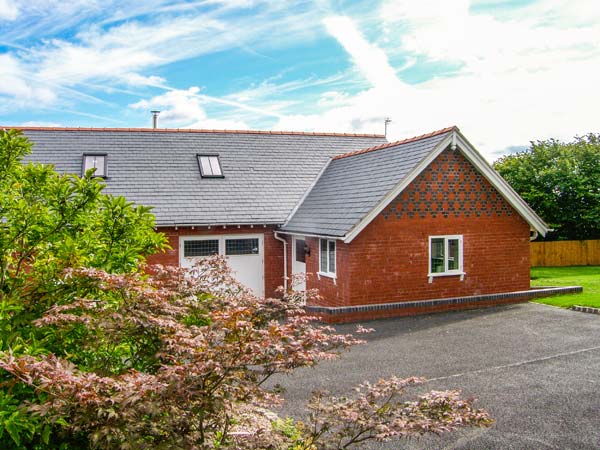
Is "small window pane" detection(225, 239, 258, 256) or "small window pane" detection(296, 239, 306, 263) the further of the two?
"small window pane" detection(225, 239, 258, 256)

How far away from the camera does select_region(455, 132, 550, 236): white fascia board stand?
1684 cm

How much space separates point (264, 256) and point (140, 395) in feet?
51.7

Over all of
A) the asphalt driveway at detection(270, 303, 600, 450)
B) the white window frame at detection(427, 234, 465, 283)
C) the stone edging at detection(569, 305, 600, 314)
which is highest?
the white window frame at detection(427, 234, 465, 283)

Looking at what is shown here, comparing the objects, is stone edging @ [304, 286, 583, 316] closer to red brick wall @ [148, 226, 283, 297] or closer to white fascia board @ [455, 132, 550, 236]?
white fascia board @ [455, 132, 550, 236]

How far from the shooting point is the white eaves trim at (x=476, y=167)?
15594 millimetres

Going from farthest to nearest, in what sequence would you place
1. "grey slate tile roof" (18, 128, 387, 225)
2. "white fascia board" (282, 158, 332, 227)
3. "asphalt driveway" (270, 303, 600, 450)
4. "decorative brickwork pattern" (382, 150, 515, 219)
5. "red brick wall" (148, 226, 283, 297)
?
"white fascia board" (282, 158, 332, 227) < "grey slate tile roof" (18, 128, 387, 225) < "red brick wall" (148, 226, 283, 297) < "decorative brickwork pattern" (382, 150, 515, 219) < "asphalt driveway" (270, 303, 600, 450)

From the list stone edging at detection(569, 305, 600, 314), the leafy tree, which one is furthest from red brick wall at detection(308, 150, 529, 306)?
the leafy tree

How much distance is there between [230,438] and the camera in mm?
5289

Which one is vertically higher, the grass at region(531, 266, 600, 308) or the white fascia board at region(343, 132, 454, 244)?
the white fascia board at region(343, 132, 454, 244)

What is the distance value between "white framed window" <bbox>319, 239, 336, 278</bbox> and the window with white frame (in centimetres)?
294

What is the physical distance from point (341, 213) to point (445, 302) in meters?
4.02

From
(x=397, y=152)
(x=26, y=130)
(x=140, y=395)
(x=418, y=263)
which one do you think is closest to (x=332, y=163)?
(x=397, y=152)

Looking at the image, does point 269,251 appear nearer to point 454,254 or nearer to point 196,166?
point 196,166

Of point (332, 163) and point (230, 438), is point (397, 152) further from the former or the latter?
point (230, 438)
